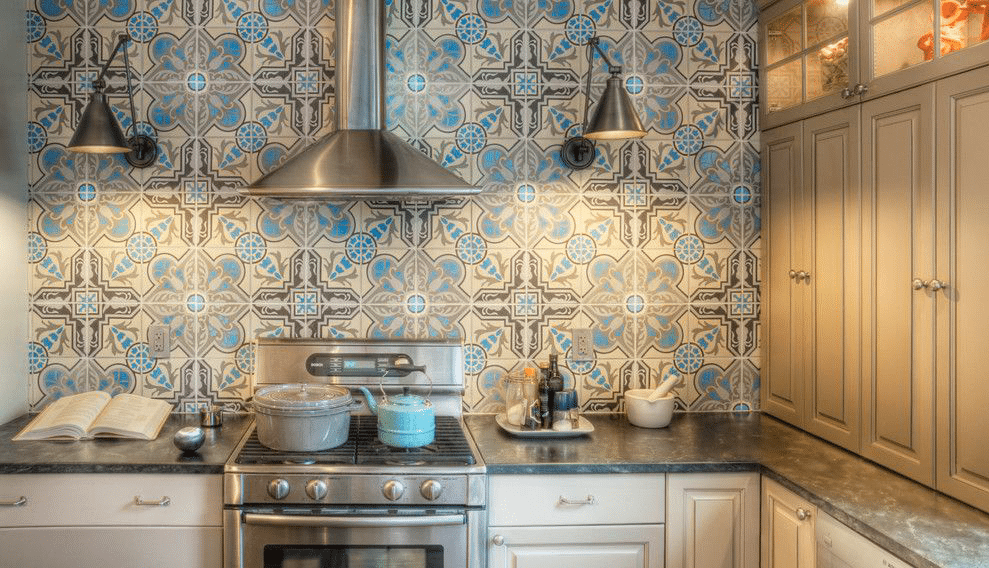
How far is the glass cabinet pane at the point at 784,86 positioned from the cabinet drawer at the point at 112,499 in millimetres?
2375

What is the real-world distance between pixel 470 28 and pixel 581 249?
3.19ft

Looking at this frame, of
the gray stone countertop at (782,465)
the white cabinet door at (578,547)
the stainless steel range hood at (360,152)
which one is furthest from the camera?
the stainless steel range hood at (360,152)

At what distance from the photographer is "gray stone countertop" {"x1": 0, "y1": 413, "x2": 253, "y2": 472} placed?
7.77ft

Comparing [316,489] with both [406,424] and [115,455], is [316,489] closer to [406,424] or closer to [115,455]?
[406,424]

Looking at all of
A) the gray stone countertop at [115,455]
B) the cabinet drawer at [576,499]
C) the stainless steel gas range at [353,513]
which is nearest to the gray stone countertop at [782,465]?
the cabinet drawer at [576,499]

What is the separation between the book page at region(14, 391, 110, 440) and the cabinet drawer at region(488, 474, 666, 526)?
4.74ft

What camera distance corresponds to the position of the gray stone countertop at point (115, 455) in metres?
2.37

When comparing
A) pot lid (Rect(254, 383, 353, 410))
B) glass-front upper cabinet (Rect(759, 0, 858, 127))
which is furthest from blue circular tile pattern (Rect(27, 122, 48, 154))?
glass-front upper cabinet (Rect(759, 0, 858, 127))

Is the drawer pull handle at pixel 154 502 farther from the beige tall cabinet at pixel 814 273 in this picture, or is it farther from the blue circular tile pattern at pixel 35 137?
the beige tall cabinet at pixel 814 273

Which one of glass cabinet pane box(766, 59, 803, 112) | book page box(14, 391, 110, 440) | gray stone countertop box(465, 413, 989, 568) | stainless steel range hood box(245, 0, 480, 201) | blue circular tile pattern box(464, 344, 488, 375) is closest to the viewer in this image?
gray stone countertop box(465, 413, 989, 568)

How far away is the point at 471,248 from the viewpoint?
9.97ft

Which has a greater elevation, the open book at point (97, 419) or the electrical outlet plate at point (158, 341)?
the electrical outlet plate at point (158, 341)

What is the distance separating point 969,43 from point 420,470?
1883 mm

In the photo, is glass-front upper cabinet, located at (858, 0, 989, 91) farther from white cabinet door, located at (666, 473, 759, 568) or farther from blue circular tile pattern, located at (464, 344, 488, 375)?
blue circular tile pattern, located at (464, 344, 488, 375)
